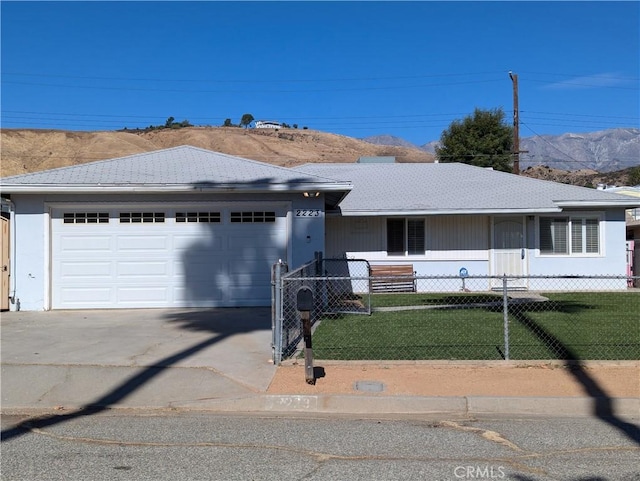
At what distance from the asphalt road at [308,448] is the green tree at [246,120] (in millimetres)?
100884

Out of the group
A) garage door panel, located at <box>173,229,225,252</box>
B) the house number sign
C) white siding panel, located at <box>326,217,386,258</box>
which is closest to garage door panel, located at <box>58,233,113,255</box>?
garage door panel, located at <box>173,229,225,252</box>

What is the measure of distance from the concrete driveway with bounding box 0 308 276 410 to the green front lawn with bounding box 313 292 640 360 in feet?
4.79

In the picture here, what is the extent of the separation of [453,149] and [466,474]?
48.8 m

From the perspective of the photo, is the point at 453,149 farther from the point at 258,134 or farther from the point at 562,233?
the point at 258,134

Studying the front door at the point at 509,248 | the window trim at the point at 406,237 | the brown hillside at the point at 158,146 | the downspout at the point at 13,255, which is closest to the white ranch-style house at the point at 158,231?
the downspout at the point at 13,255

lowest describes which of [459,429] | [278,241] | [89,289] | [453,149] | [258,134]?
[459,429]

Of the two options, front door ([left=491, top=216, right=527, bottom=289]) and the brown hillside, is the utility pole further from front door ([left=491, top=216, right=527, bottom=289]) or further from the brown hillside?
the brown hillside

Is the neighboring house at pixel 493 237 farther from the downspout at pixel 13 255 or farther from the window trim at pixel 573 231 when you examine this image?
the downspout at pixel 13 255

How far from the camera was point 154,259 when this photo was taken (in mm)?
15320

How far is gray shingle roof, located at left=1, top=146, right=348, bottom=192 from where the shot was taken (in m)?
14.9

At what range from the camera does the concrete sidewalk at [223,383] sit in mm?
7840

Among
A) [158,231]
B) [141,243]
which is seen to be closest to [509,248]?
[158,231]

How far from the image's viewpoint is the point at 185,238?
1537 centimetres

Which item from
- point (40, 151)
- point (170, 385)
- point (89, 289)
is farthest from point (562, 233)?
point (40, 151)
